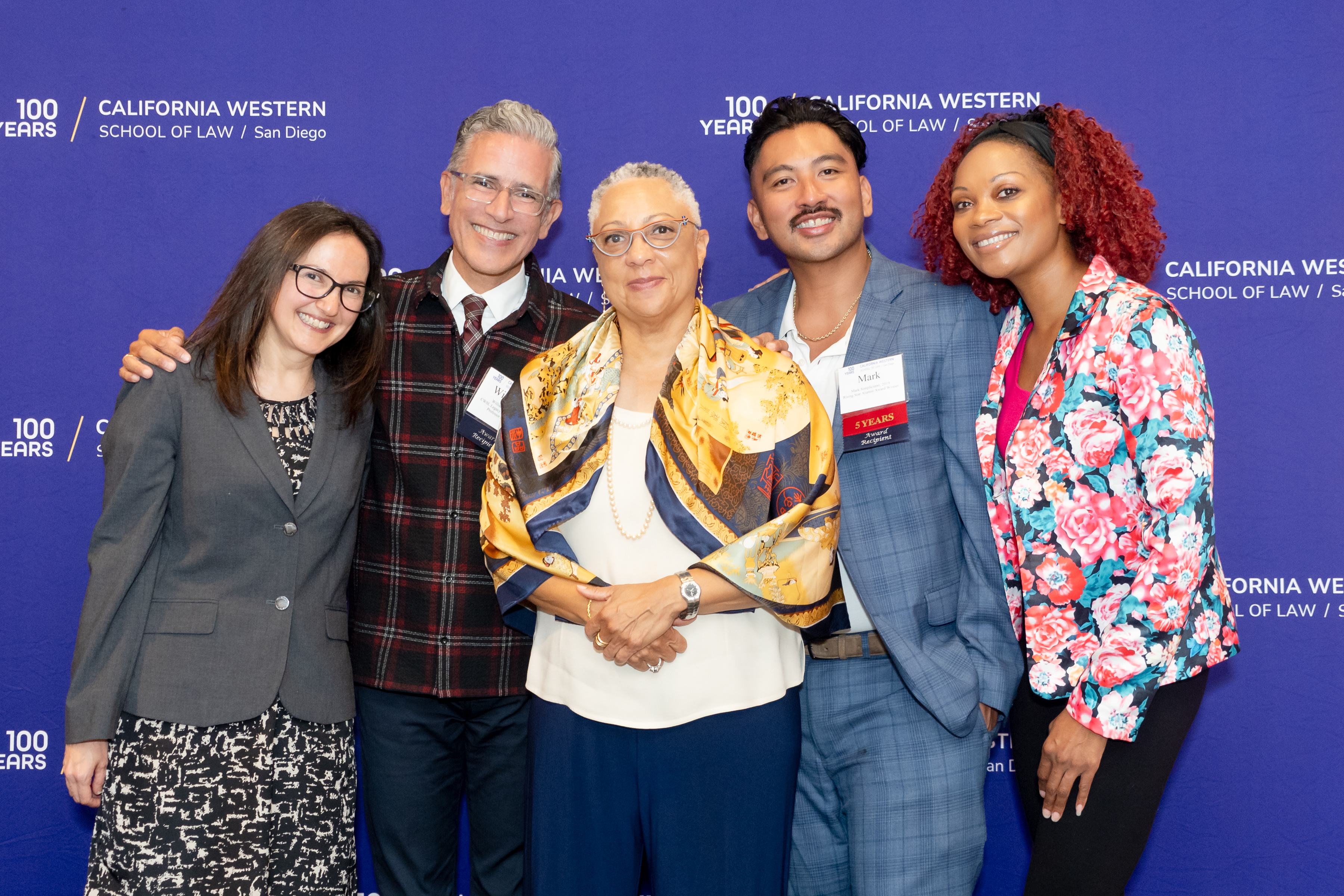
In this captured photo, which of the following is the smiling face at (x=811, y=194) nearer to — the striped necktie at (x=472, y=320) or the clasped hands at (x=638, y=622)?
the striped necktie at (x=472, y=320)

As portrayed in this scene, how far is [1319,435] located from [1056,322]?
4.53 ft

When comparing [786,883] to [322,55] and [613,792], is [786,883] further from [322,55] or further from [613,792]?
[322,55]

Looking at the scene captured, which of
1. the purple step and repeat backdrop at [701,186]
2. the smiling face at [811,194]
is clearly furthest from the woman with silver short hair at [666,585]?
the purple step and repeat backdrop at [701,186]

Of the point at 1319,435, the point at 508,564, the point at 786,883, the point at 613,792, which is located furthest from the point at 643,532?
the point at 1319,435

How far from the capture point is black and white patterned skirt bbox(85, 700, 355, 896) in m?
1.70

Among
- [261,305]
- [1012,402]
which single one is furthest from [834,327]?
[261,305]

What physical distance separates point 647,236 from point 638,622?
72 centimetres

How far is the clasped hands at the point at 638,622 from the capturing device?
1.55 meters

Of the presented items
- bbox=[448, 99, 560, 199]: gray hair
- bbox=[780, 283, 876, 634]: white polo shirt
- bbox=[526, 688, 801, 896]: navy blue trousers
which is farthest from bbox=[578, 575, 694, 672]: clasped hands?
bbox=[448, 99, 560, 199]: gray hair

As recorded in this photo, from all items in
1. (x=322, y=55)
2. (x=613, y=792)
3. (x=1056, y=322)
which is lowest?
(x=613, y=792)

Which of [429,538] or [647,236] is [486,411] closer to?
[429,538]

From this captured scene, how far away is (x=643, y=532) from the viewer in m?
1.66

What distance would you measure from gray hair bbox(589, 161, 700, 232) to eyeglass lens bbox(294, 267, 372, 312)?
554 millimetres

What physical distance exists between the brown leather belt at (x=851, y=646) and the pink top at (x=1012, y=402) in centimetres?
48
